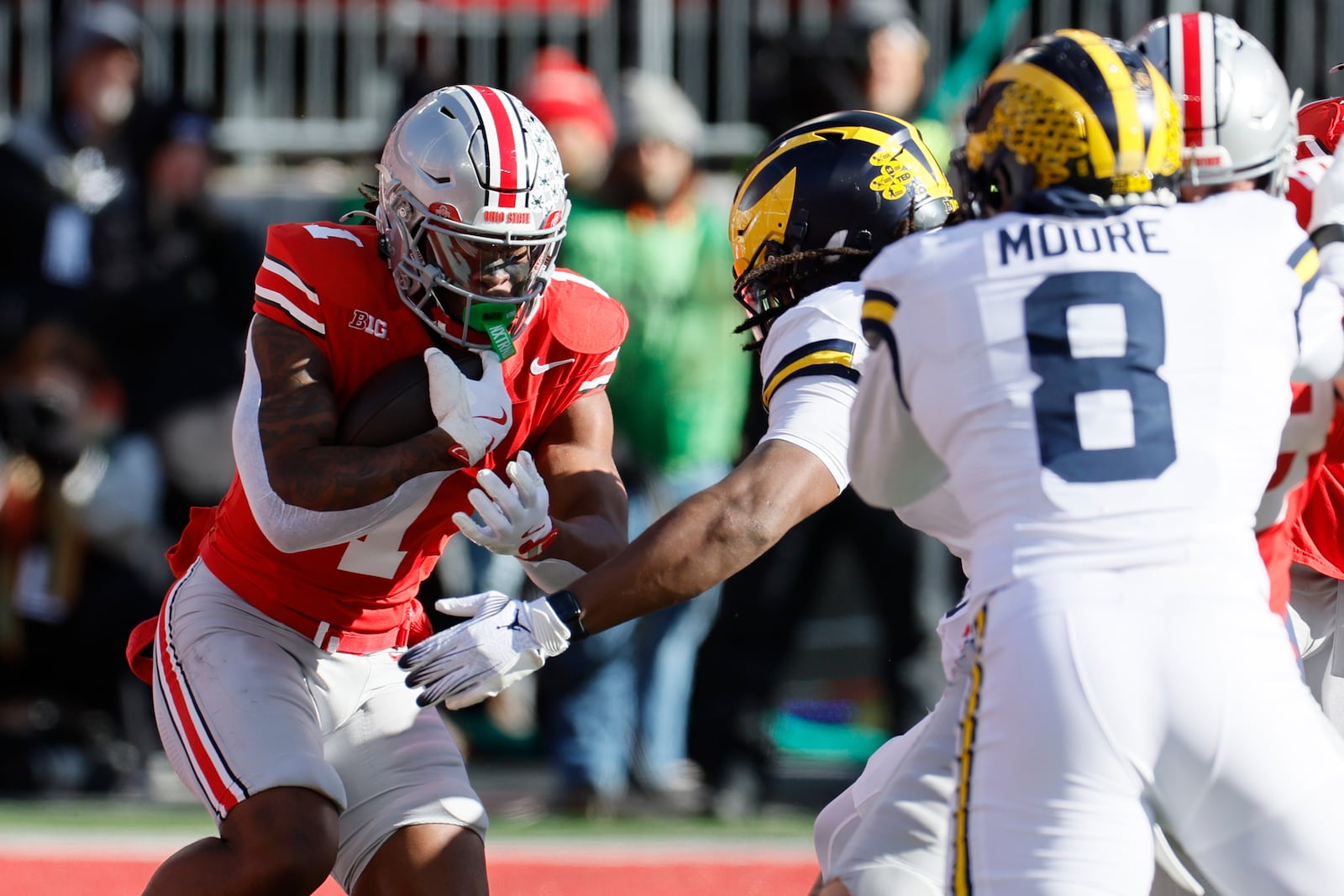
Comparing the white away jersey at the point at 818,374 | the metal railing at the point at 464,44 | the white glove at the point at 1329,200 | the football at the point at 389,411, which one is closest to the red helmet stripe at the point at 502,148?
the football at the point at 389,411

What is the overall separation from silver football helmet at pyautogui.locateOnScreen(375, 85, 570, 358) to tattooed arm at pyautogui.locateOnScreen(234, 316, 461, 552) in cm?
27

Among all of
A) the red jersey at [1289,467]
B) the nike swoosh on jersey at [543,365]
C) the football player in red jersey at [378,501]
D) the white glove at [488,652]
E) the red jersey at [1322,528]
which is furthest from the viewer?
Result: the red jersey at [1322,528]

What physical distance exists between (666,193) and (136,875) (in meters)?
3.06

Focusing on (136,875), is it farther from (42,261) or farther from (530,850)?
(42,261)

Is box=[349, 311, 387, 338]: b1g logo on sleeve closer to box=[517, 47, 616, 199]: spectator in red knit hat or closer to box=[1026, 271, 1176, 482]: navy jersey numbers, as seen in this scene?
box=[1026, 271, 1176, 482]: navy jersey numbers

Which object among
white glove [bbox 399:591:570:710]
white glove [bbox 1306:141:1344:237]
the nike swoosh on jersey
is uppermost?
white glove [bbox 1306:141:1344:237]

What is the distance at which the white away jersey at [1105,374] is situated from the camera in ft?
8.68

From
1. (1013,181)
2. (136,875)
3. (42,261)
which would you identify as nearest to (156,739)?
(136,875)

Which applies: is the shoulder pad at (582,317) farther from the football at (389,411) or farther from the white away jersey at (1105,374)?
the white away jersey at (1105,374)

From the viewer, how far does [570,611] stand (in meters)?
3.09

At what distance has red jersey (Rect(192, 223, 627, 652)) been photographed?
11.8ft

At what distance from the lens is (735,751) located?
6492mm

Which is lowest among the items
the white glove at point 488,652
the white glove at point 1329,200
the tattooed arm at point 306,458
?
the white glove at point 488,652

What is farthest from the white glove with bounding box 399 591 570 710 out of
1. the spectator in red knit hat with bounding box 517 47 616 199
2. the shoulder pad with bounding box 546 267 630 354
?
the spectator in red knit hat with bounding box 517 47 616 199
